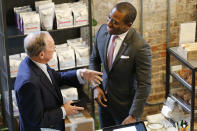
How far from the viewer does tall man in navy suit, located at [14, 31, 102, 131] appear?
283 cm

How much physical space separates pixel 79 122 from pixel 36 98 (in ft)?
2.45

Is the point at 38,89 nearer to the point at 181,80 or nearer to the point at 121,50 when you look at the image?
the point at 121,50

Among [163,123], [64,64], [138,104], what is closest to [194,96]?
[163,123]

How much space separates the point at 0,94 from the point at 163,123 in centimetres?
190

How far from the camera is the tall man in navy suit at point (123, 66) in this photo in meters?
3.36

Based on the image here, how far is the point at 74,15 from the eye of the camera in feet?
12.9

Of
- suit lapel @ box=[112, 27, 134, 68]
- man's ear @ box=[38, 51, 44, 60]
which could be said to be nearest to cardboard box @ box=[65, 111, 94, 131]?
suit lapel @ box=[112, 27, 134, 68]

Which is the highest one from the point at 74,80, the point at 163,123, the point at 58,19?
the point at 58,19

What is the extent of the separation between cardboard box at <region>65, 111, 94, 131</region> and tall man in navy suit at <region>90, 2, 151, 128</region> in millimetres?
214

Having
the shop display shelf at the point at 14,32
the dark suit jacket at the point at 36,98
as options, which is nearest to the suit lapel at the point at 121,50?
the dark suit jacket at the point at 36,98

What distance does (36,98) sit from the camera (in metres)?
2.83

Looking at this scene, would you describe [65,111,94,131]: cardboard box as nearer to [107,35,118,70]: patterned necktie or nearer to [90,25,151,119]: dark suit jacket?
[90,25,151,119]: dark suit jacket

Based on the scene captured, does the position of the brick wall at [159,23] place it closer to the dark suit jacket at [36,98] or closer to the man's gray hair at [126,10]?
the man's gray hair at [126,10]

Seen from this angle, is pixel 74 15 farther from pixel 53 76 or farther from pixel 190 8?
pixel 190 8
